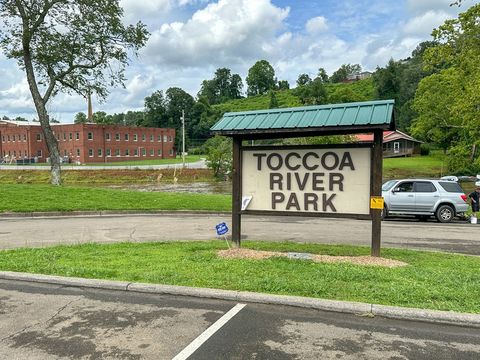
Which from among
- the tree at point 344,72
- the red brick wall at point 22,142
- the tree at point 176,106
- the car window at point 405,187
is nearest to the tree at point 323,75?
the tree at point 344,72

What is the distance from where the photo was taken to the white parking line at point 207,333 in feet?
12.8

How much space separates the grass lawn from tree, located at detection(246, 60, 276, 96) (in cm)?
18194

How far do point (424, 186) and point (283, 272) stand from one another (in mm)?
13288

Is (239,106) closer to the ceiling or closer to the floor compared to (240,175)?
closer to the ceiling

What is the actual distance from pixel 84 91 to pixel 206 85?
545ft

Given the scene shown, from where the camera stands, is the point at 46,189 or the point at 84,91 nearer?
the point at 46,189

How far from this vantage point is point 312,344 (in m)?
4.12

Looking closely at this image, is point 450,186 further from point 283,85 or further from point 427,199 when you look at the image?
point 283,85

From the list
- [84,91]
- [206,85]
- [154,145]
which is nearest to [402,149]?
[154,145]

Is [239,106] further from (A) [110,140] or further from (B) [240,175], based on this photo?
(B) [240,175]

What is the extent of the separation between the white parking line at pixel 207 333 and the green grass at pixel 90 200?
12.4m

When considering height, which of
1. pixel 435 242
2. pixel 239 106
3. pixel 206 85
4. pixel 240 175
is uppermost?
pixel 206 85

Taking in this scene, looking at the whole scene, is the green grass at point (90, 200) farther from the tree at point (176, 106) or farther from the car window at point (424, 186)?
the tree at point (176, 106)

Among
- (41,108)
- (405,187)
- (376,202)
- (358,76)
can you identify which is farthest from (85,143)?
(358,76)
